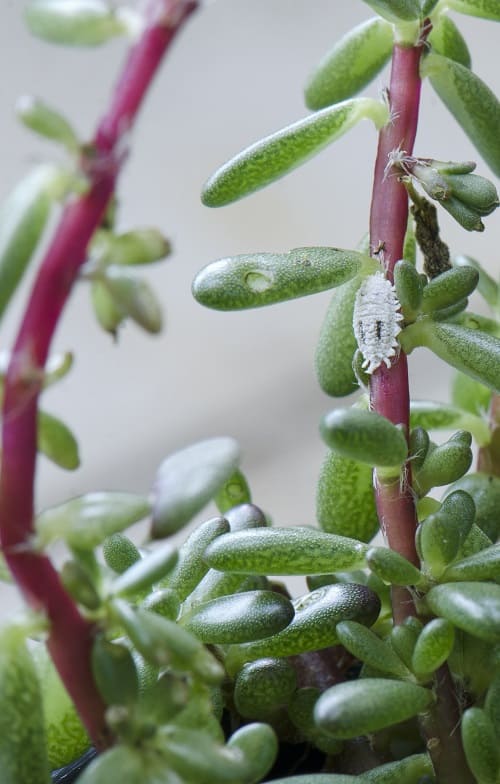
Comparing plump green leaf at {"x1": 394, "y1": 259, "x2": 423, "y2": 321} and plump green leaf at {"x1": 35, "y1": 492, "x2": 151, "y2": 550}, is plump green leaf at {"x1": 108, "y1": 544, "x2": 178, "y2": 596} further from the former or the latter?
plump green leaf at {"x1": 394, "y1": 259, "x2": 423, "y2": 321}

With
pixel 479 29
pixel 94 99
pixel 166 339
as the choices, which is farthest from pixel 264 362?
pixel 479 29

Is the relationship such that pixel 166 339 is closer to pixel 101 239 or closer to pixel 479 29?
pixel 479 29

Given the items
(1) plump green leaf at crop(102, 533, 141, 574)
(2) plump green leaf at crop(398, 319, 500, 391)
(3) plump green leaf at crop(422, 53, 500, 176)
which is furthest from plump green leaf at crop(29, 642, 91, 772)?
(3) plump green leaf at crop(422, 53, 500, 176)

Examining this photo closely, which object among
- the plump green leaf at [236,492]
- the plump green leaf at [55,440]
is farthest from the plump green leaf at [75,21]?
the plump green leaf at [236,492]

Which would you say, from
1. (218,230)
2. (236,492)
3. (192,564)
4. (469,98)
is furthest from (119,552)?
(218,230)

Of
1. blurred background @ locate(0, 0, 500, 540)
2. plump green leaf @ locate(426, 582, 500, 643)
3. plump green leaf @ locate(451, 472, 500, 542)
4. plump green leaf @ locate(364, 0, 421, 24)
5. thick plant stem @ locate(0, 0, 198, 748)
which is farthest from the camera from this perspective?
blurred background @ locate(0, 0, 500, 540)

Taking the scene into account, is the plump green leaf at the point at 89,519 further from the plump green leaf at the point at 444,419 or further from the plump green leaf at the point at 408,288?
the plump green leaf at the point at 444,419
